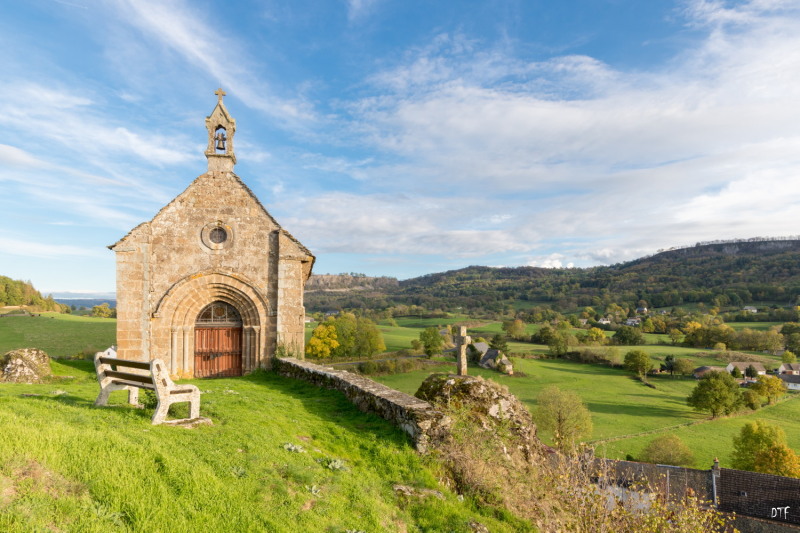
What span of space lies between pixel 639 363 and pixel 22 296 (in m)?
95.6

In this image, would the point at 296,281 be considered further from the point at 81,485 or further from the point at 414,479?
the point at 81,485

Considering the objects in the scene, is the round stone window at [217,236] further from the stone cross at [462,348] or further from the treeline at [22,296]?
the treeline at [22,296]

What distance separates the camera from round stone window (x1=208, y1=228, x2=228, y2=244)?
13.6 meters

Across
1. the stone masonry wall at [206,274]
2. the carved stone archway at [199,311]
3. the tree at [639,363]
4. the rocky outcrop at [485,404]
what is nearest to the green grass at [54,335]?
the stone masonry wall at [206,274]

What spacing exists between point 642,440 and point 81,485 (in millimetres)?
39302

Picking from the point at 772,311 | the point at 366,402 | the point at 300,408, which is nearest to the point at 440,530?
the point at 366,402

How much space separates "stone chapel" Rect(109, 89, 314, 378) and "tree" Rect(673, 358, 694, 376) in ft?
193

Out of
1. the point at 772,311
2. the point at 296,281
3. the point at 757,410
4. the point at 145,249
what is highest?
the point at 145,249

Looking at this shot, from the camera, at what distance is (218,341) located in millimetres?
13828

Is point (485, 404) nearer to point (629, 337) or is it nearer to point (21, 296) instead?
point (629, 337)

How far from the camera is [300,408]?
8.63 meters

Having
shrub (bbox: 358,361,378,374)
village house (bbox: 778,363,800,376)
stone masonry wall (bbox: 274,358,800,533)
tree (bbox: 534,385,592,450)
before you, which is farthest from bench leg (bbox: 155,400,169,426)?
village house (bbox: 778,363,800,376)

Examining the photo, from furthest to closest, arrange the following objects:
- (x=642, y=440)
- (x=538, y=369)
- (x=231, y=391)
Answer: (x=538, y=369)
(x=642, y=440)
(x=231, y=391)

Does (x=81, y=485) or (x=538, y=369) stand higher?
(x=81, y=485)
